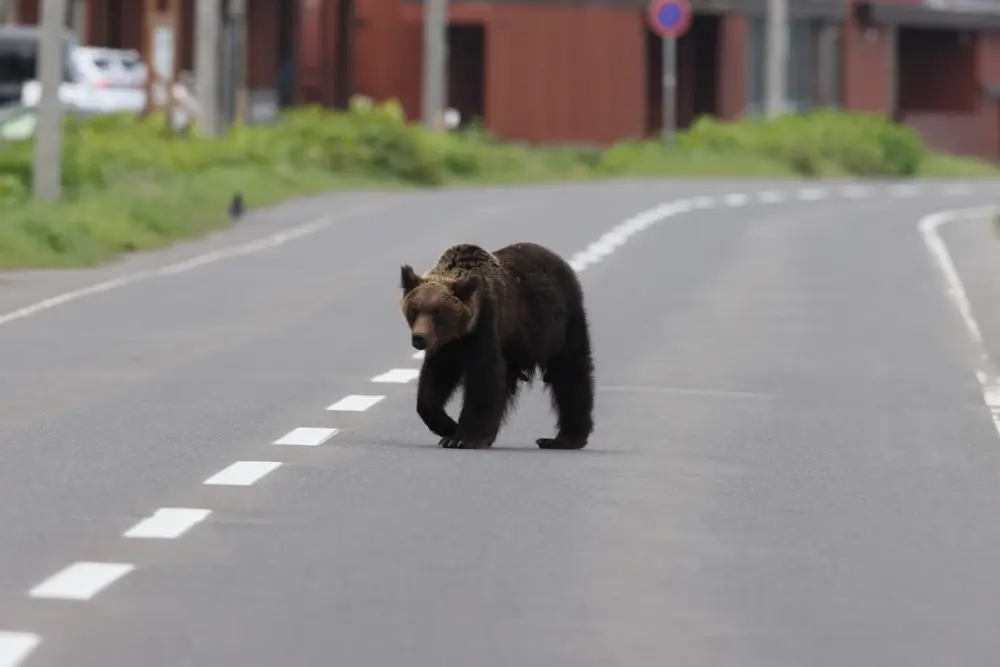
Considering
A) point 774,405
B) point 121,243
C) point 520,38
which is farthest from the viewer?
point 520,38

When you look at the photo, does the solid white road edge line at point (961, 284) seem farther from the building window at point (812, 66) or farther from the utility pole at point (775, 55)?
the building window at point (812, 66)

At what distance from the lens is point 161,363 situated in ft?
63.3

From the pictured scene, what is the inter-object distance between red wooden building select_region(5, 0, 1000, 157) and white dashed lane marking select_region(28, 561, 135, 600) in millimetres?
A: 54751

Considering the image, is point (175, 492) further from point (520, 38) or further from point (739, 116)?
point (739, 116)

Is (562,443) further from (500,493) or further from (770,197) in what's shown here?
(770,197)

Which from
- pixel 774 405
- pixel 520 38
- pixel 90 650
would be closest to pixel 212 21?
pixel 520 38

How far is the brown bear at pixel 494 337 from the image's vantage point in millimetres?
13195

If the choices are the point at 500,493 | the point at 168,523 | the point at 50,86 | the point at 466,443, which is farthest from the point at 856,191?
the point at 168,523

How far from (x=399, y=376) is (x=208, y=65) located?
2849 centimetres

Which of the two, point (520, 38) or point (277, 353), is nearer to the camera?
point (277, 353)

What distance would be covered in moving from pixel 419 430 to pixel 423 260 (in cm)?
1526

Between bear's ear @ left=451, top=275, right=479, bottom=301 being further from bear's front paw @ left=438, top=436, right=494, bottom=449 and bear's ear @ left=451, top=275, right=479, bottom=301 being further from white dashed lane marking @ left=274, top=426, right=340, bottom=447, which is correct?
white dashed lane marking @ left=274, top=426, right=340, bottom=447

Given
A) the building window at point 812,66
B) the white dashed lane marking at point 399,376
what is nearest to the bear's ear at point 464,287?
the white dashed lane marking at point 399,376

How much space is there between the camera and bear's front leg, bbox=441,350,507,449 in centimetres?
1348
